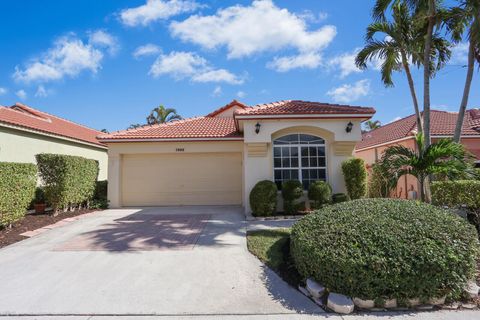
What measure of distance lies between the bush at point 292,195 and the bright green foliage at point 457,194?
15.4 feet

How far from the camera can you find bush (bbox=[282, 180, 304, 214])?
11234mm

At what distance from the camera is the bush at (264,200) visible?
35.8 ft

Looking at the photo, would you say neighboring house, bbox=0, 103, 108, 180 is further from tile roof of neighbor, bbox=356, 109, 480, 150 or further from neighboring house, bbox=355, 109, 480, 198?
tile roof of neighbor, bbox=356, 109, 480, 150

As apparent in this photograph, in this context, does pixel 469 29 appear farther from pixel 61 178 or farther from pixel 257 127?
pixel 61 178

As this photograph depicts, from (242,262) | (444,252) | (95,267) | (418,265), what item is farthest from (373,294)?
(95,267)

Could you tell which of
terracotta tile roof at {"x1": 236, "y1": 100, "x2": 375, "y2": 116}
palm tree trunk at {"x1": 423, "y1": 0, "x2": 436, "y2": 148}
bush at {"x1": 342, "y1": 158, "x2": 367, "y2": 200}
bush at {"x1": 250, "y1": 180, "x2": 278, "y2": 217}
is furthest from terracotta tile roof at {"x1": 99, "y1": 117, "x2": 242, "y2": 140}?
palm tree trunk at {"x1": 423, "y1": 0, "x2": 436, "y2": 148}

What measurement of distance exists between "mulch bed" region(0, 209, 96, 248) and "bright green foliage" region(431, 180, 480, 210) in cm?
1165

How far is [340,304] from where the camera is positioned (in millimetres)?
4332

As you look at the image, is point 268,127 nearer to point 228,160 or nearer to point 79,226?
point 228,160

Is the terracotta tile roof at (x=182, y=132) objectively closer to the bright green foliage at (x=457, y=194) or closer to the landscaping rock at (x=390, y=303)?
the bright green foliage at (x=457, y=194)

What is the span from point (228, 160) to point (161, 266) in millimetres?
9217

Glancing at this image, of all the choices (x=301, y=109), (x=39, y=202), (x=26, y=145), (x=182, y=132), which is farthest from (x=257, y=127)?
(x=26, y=145)

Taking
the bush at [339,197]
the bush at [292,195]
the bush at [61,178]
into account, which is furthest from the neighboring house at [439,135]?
the bush at [61,178]

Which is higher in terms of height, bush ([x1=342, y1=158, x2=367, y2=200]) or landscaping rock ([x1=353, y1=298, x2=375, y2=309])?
bush ([x1=342, y1=158, x2=367, y2=200])
